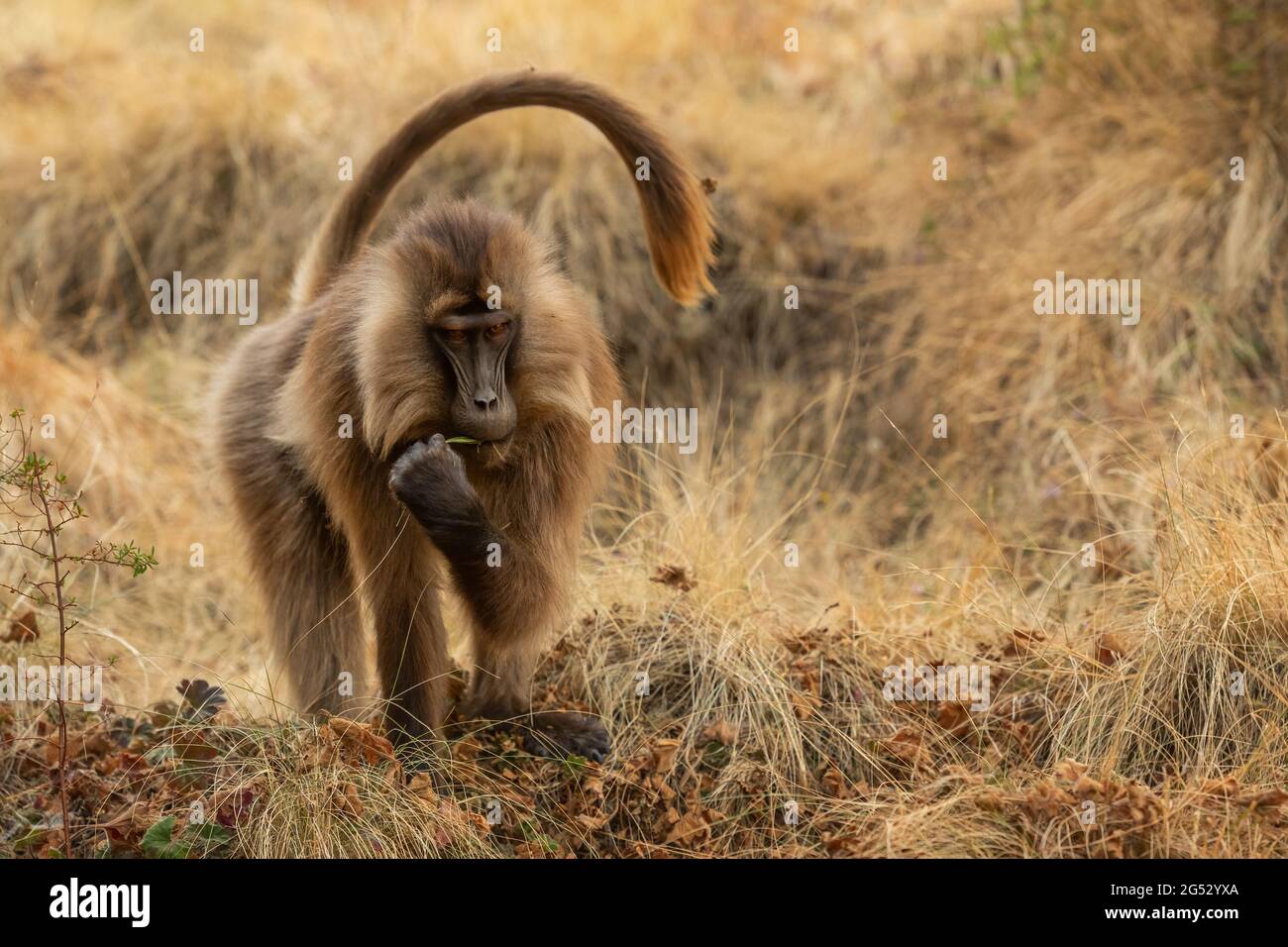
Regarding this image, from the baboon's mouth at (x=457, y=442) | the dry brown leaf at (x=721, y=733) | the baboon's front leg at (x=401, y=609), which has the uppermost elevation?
the baboon's mouth at (x=457, y=442)

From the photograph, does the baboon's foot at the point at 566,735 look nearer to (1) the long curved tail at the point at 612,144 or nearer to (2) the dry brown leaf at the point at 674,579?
(2) the dry brown leaf at the point at 674,579

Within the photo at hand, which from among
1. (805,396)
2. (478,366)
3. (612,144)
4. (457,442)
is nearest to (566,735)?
(457,442)

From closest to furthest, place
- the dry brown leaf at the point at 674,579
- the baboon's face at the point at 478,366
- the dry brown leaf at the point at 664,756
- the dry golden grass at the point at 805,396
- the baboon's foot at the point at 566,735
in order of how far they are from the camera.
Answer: the baboon's face at the point at 478,366
the dry golden grass at the point at 805,396
the dry brown leaf at the point at 664,756
the baboon's foot at the point at 566,735
the dry brown leaf at the point at 674,579

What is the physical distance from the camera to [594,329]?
434 centimetres

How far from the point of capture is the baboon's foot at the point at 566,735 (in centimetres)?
471

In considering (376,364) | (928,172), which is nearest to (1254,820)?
(376,364)

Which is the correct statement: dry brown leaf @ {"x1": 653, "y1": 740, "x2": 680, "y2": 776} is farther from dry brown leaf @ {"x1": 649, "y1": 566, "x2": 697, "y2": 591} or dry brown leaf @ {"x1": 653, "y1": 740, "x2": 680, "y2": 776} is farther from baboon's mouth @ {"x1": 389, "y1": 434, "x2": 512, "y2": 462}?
baboon's mouth @ {"x1": 389, "y1": 434, "x2": 512, "y2": 462}

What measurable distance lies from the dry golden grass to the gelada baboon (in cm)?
25

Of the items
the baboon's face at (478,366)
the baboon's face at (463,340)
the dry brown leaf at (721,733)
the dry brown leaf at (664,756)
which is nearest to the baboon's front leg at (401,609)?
the baboon's face at (463,340)

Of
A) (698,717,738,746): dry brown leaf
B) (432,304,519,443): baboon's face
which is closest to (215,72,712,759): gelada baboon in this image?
(432,304,519,443): baboon's face

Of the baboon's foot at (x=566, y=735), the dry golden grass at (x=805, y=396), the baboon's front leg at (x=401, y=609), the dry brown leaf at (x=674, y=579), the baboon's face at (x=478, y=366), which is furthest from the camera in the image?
the dry brown leaf at (x=674, y=579)

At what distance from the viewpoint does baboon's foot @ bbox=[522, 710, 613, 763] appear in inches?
185

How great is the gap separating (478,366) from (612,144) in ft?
4.38

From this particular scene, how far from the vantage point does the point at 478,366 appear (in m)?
3.74
